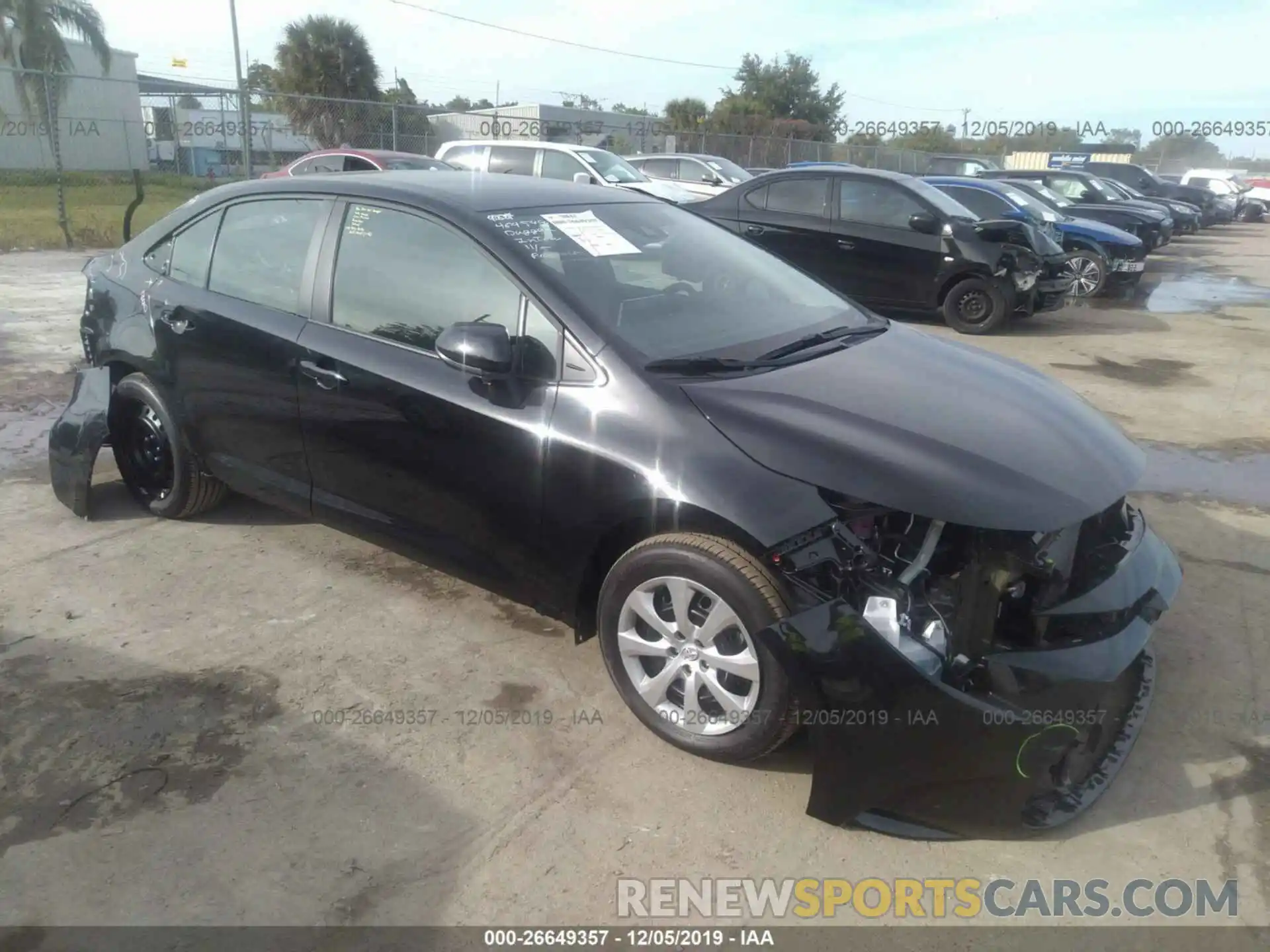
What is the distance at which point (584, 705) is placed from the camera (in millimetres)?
3162

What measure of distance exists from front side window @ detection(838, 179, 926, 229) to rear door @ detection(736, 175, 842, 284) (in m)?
0.18

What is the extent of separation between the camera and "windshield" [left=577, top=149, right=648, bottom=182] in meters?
13.9

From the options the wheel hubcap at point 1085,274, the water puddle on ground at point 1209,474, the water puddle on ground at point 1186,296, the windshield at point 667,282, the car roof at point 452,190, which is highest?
the car roof at point 452,190

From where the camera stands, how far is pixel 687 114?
4400 centimetres

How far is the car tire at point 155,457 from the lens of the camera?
14.1 ft

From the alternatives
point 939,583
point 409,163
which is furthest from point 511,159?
point 939,583

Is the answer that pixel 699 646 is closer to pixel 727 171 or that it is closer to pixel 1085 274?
pixel 1085 274

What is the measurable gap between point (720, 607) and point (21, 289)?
37.0 feet

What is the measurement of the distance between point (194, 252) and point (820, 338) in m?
2.78

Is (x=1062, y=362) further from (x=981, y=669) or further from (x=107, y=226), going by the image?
(x=107, y=226)

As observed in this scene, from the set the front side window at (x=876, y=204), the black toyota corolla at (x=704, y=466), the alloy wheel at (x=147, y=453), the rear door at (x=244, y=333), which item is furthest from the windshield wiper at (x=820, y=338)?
the front side window at (x=876, y=204)

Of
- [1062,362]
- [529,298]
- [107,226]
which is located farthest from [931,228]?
[107,226]

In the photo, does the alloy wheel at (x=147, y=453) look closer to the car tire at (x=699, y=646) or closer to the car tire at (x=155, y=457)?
the car tire at (x=155, y=457)

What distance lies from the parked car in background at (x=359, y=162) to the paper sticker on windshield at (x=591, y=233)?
29.8ft
